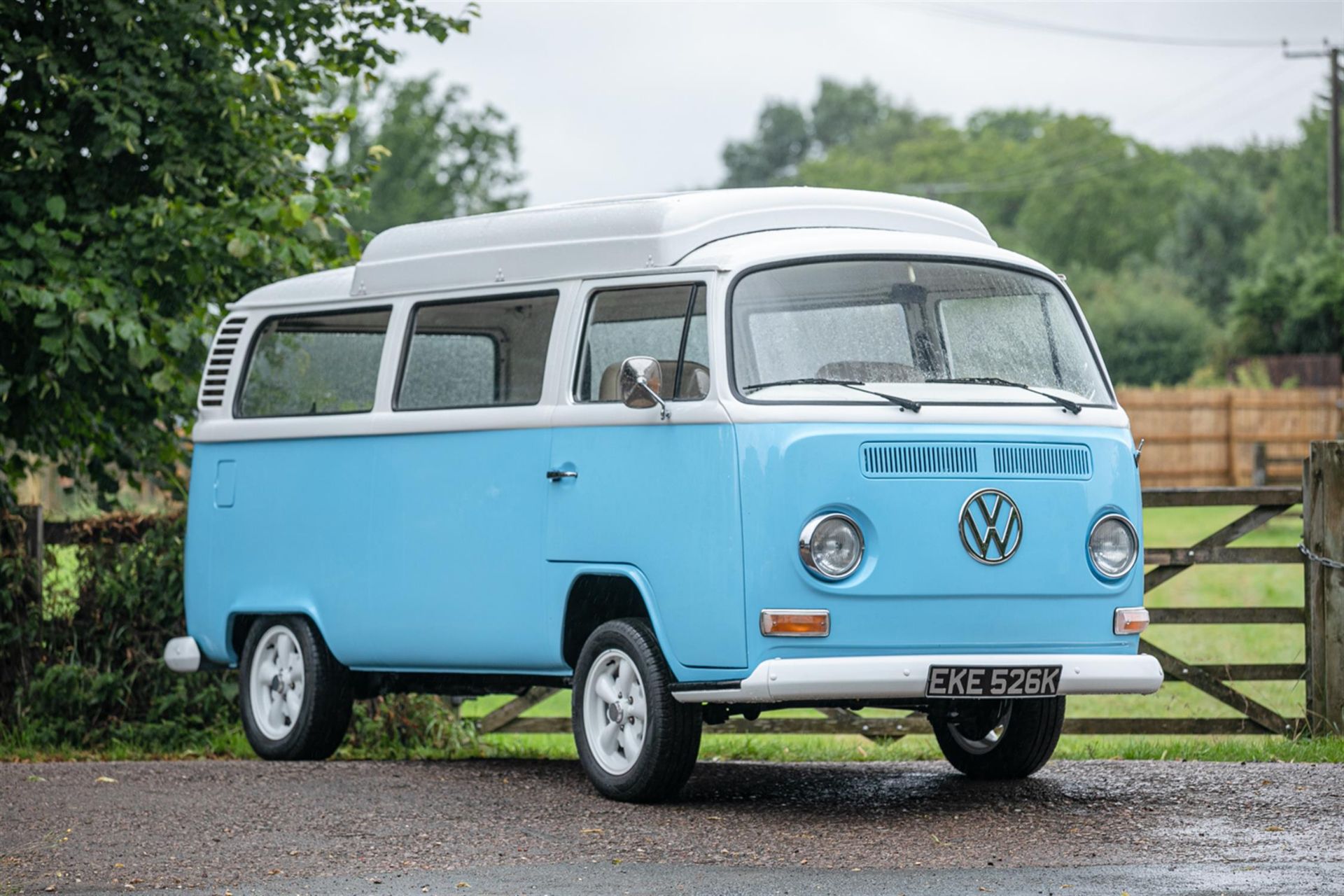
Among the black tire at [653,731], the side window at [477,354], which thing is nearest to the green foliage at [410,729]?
the side window at [477,354]

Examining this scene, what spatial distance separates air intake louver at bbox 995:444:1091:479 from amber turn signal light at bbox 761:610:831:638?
3.15 feet

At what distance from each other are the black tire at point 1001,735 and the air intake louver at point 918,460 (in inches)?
54.6

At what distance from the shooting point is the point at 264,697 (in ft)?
35.9

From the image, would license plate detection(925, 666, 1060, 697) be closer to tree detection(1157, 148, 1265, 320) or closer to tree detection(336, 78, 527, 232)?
tree detection(336, 78, 527, 232)

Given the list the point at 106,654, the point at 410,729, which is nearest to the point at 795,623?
the point at 410,729

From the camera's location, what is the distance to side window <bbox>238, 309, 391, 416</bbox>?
10227 millimetres

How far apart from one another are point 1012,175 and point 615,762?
4056 inches

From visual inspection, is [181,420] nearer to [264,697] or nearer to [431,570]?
[264,697]

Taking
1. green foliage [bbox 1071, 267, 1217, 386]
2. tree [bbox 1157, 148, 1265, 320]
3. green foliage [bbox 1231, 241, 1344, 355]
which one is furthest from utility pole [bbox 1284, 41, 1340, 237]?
tree [bbox 1157, 148, 1265, 320]

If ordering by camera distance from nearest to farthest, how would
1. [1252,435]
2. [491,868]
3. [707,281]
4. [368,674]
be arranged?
[491,868] → [707,281] → [368,674] → [1252,435]

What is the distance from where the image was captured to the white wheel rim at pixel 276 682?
10656mm

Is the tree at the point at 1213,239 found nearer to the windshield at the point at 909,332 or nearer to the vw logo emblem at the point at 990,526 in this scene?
the windshield at the point at 909,332

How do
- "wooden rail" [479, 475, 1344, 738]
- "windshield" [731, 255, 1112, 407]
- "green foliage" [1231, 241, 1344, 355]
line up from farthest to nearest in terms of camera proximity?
"green foliage" [1231, 241, 1344, 355] → "wooden rail" [479, 475, 1344, 738] → "windshield" [731, 255, 1112, 407]

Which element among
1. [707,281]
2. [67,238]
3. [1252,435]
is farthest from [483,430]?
[1252,435]
